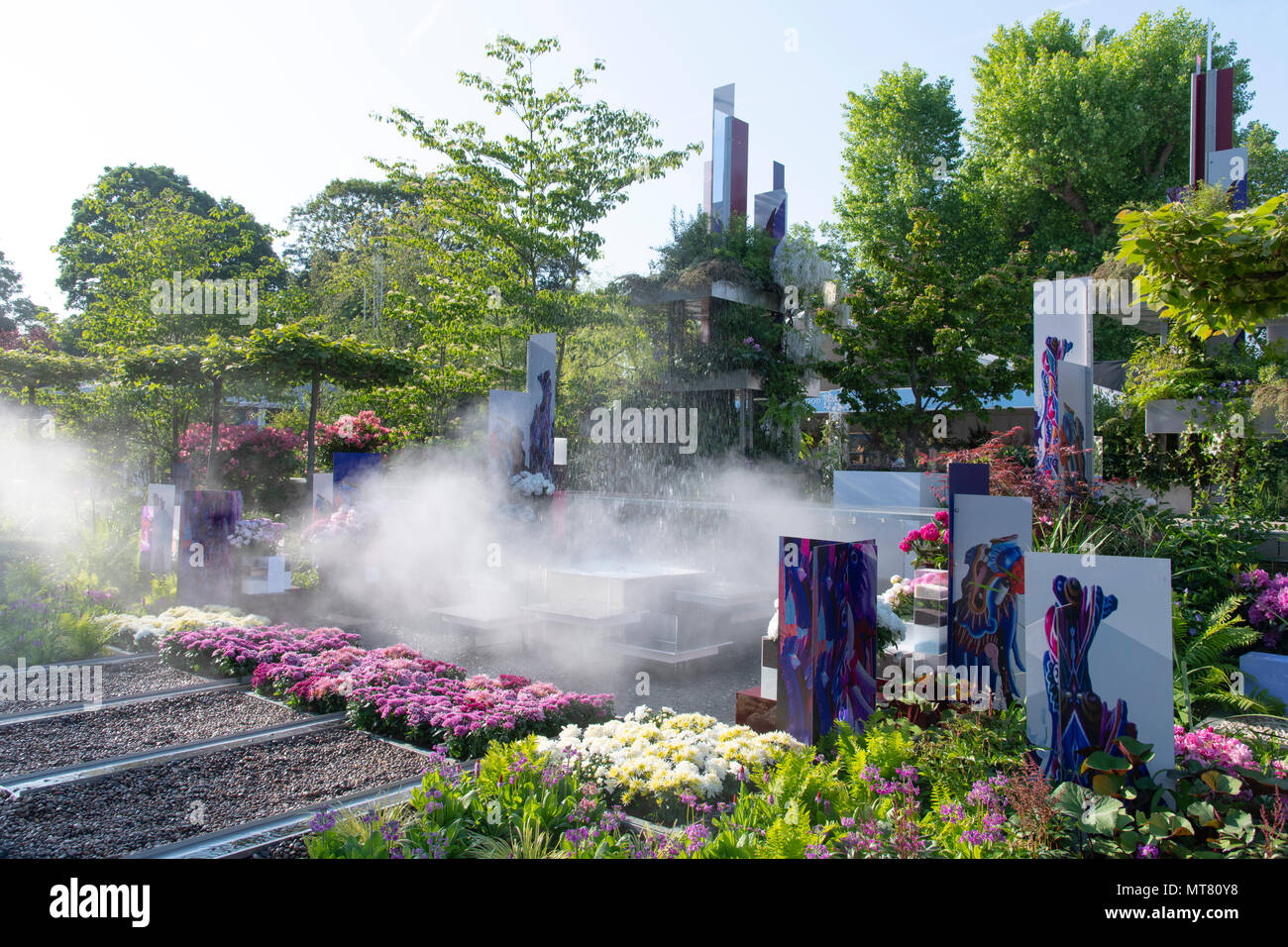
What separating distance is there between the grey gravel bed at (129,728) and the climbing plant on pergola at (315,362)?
684 centimetres

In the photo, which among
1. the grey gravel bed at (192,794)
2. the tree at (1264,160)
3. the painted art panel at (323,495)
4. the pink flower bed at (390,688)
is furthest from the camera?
the tree at (1264,160)

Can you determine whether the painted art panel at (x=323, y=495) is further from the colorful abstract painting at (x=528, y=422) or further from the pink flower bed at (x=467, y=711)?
the pink flower bed at (x=467, y=711)

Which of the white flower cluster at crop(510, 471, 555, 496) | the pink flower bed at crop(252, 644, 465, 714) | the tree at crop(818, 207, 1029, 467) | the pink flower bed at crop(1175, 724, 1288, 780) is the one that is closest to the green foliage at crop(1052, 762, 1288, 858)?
the pink flower bed at crop(1175, 724, 1288, 780)

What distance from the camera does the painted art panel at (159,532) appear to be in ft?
34.2

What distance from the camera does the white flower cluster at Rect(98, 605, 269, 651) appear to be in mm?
7582

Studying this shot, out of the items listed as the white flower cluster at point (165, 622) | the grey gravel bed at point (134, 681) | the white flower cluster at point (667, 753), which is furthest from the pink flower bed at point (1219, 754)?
the white flower cluster at point (165, 622)

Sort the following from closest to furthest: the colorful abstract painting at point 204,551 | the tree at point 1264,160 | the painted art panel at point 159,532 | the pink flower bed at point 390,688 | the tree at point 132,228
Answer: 1. the pink flower bed at point 390,688
2. the colorful abstract painting at point 204,551
3. the painted art panel at point 159,532
4. the tree at point 132,228
5. the tree at point 1264,160

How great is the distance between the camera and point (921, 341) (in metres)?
14.9

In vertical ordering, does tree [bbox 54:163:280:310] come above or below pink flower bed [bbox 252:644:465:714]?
above

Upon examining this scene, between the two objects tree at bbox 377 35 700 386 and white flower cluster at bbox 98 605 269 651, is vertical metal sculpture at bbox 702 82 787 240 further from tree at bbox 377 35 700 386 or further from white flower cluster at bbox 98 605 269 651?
white flower cluster at bbox 98 605 269 651

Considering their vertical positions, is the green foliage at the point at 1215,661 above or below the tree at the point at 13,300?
below

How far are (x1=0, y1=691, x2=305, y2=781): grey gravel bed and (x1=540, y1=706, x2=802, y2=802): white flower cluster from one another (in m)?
2.26
